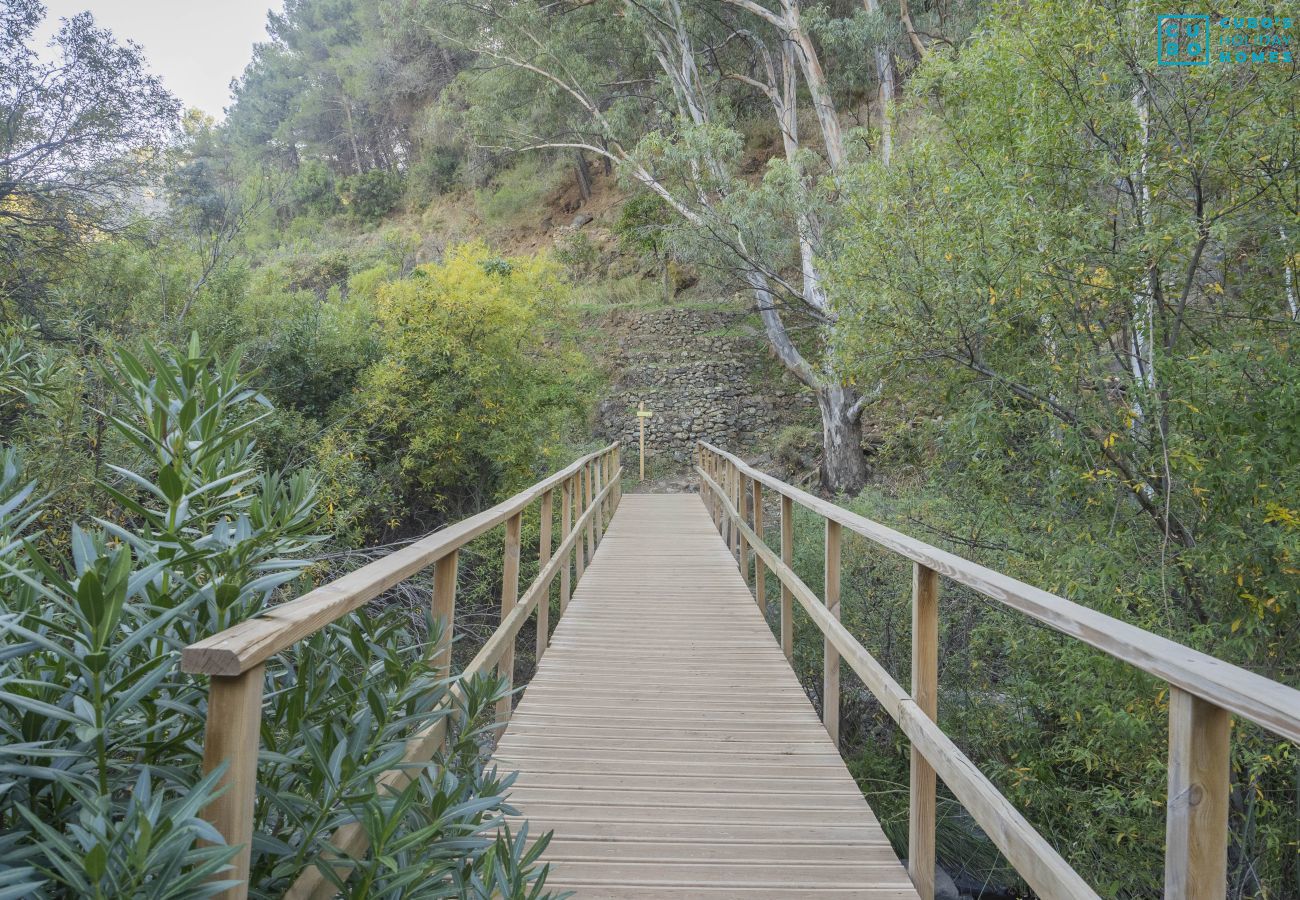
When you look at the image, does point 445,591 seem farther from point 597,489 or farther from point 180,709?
point 597,489

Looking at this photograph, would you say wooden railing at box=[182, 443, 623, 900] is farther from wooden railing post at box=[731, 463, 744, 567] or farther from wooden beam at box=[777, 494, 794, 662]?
wooden railing post at box=[731, 463, 744, 567]

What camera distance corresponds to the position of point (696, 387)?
63.1ft

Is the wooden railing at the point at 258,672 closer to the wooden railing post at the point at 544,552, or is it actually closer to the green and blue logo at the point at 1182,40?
the wooden railing post at the point at 544,552

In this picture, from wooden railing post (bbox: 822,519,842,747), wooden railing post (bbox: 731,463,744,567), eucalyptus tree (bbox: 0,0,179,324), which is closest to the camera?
wooden railing post (bbox: 822,519,842,747)

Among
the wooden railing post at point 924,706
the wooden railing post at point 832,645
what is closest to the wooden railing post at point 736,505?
the wooden railing post at point 832,645

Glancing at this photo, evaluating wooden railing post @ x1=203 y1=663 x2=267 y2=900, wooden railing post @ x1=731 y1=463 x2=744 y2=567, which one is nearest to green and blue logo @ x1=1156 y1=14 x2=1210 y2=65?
wooden railing post @ x1=731 y1=463 x2=744 y2=567

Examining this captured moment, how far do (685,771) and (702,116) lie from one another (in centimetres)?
1428

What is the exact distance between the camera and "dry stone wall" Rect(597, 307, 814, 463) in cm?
1859

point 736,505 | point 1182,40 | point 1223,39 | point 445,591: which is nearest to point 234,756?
point 445,591

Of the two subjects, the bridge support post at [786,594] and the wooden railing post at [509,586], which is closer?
the wooden railing post at [509,586]

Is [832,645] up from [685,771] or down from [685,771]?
up

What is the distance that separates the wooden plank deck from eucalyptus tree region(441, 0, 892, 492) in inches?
242

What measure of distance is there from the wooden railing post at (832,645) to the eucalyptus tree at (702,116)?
648 cm

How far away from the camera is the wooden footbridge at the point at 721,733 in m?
1.01
